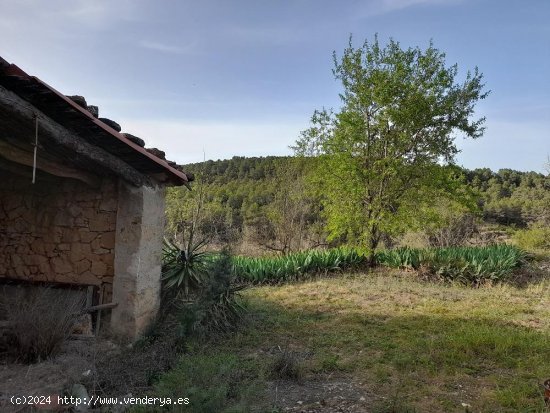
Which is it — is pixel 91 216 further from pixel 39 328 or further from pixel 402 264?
pixel 402 264

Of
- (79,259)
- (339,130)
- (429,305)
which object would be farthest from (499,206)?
(79,259)

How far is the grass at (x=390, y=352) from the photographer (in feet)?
13.3

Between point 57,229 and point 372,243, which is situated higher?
point 57,229

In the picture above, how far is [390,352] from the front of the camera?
5.52 metres

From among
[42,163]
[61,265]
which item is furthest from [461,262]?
[42,163]

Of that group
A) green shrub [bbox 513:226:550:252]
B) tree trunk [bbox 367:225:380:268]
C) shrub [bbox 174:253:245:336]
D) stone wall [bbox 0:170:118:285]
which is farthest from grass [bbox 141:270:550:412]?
green shrub [bbox 513:226:550:252]

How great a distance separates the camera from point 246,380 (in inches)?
178

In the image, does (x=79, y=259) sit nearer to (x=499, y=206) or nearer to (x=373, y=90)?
(x=373, y=90)

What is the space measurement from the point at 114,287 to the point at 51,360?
1.34 m

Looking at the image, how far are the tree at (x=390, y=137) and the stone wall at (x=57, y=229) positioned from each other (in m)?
7.58

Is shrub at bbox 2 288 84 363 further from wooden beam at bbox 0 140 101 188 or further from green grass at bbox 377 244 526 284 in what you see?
green grass at bbox 377 244 526 284

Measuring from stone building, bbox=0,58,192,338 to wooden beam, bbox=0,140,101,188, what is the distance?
→ 12 millimetres

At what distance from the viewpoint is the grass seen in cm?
404

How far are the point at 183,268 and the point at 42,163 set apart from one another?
2.77m
